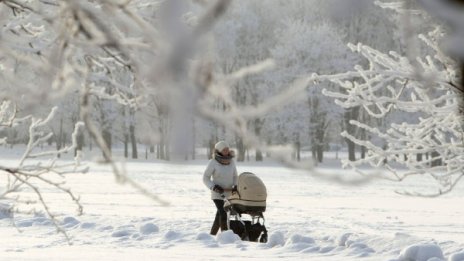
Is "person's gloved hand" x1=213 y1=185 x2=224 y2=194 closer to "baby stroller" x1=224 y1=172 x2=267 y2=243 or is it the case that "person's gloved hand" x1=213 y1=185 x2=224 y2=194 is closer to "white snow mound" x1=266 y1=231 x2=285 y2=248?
"baby stroller" x1=224 y1=172 x2=267 y2=243

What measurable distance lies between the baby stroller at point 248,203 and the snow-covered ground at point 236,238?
323mm

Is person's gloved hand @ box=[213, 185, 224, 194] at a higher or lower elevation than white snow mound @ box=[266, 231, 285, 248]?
higher

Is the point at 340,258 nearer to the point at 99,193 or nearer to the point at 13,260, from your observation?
the point at 13,260

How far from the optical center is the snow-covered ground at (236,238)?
9.12 metres

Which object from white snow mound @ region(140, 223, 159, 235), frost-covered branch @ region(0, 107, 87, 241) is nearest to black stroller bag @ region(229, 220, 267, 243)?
white snow mound @ region(140, 223, 159, 235)

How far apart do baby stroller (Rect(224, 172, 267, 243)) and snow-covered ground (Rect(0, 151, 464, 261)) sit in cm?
32

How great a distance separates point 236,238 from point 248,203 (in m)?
0.49

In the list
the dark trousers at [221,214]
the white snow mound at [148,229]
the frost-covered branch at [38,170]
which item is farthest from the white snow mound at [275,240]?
the frost-covered branch at [38,170]

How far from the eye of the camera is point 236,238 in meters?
9.89

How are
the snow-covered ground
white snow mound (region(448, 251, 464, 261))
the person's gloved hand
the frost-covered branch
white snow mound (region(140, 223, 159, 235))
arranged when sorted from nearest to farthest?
the frost-covered branch, white snow mound (region(448, 251, 464, 261)), the snow-covered ground, the person's gloved hand, white snow mound (region(140, 223, 159, 235))

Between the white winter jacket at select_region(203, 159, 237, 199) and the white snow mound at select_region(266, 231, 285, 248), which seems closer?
the white snow mound at select_region(266, 231, 285, 248)

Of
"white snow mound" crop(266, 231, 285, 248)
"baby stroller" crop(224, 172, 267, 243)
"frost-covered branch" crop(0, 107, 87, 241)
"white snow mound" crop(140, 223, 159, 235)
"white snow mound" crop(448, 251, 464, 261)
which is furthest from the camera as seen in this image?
"white snow mound" crop(140, 223, 159, 235)

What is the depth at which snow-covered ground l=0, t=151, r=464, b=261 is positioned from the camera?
9.12 metres

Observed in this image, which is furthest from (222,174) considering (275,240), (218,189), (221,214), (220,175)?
(275,240)
